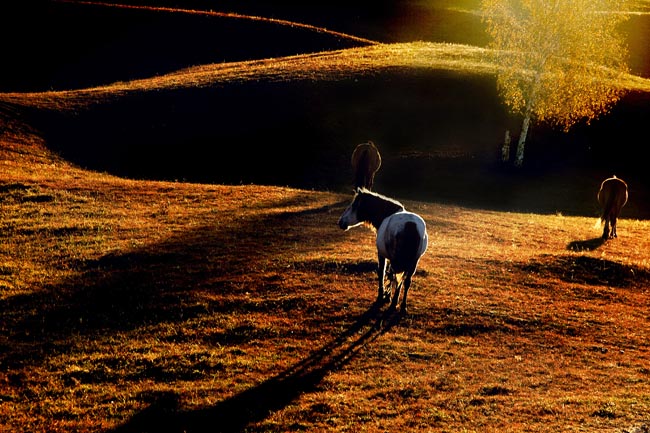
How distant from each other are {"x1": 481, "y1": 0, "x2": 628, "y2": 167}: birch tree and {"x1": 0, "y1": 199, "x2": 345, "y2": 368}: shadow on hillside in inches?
1011

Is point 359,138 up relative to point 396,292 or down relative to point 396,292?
up

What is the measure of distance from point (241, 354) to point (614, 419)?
8.81m

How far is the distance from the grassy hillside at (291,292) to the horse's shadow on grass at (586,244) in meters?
0.21

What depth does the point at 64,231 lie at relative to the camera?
2416cm

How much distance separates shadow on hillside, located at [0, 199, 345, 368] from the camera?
1549cm

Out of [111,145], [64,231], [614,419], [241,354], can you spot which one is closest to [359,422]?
[241,354]

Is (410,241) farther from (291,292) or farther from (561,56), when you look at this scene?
(561,56)

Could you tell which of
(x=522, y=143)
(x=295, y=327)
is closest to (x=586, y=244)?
(x=522, y=143)

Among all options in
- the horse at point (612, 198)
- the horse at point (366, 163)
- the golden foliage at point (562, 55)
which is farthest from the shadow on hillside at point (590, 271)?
the golden foliage at point (562, 55)

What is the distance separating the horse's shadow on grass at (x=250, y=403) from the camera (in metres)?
11.3

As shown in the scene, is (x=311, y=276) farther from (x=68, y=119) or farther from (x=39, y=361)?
(x=68, y=119)

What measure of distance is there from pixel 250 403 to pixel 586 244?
21.5 m

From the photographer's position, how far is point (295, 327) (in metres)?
16.1

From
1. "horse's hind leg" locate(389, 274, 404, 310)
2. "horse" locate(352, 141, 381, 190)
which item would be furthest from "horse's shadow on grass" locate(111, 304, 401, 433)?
"horse" locate(352, 141, 381, 190)
